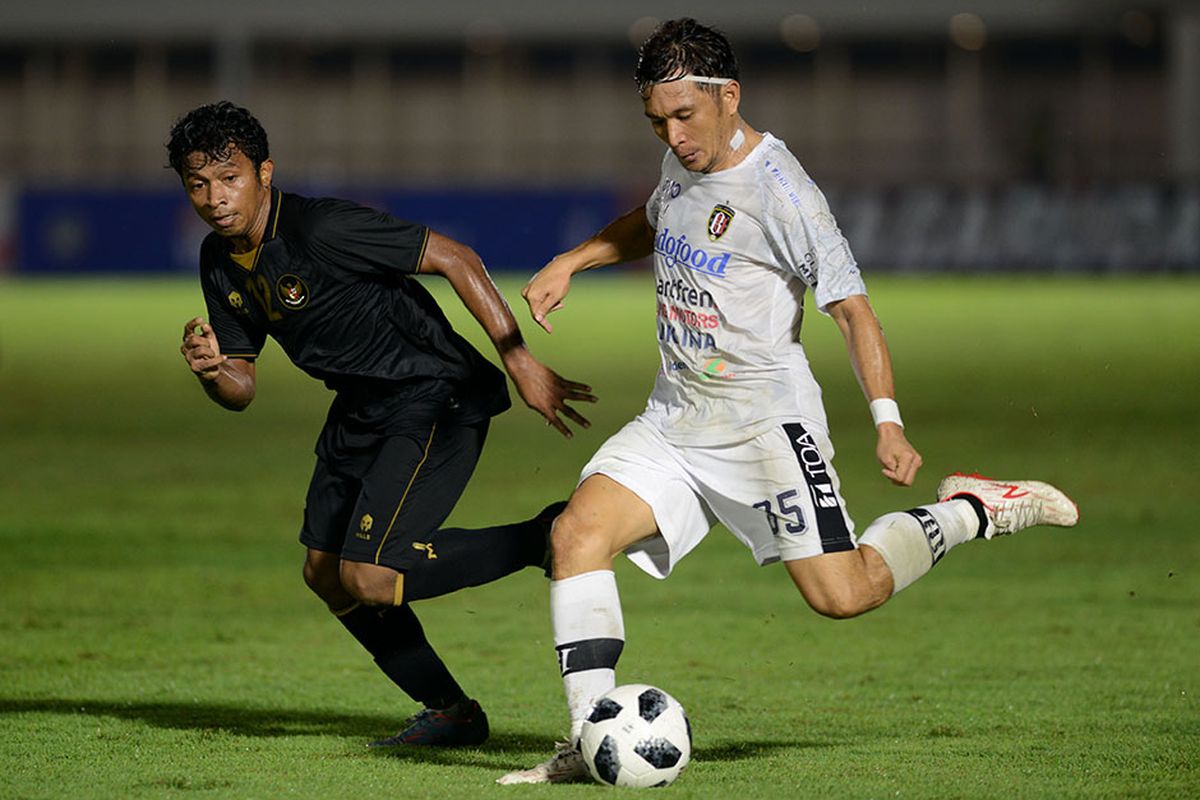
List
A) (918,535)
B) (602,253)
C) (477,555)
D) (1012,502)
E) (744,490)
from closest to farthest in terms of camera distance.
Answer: (744,490)
(918,535)
(477,555)
(602,253)
(1012,502)

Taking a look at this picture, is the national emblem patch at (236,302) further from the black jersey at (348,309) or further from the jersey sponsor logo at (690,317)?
the jersey sponsor logo at (690,317)

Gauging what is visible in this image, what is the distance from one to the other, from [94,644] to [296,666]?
1.01m

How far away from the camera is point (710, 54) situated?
5.70 m

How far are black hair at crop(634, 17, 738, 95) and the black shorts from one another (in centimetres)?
137

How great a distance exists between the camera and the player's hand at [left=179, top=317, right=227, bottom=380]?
597 centimetres

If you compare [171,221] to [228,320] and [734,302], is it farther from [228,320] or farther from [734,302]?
[734,302]

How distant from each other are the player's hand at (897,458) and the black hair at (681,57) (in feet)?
4.02

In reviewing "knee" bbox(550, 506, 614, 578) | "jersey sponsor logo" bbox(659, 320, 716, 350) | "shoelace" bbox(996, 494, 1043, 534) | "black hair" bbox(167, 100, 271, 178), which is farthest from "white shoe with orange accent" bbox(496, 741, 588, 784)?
"black hair" bbox(167, 100, 271, 178)

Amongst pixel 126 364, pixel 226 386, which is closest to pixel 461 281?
pixel 226 386

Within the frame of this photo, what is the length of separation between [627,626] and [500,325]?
2.80 m

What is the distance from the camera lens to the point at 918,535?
238 inches

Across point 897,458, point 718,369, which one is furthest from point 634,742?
point 718,369

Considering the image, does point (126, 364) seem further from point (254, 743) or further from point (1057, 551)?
point (254, 743)

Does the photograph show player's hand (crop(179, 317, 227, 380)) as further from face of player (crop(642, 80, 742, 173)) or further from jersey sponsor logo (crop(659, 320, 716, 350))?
face of player (crop(642, 80, 742, 173))
